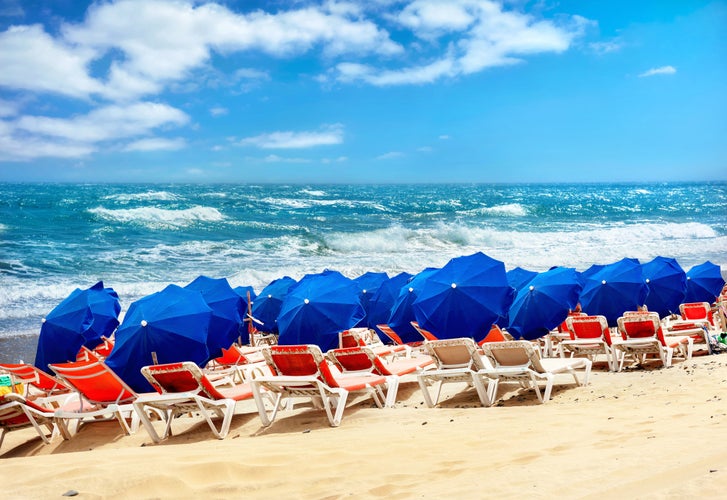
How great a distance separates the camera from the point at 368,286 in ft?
45.2

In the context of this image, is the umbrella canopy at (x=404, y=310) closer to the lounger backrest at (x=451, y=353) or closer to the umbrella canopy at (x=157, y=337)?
the lounger backrest at (x=451, y=353)

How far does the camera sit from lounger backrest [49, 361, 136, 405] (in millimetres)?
6652

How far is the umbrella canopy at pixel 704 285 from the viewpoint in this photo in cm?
1461

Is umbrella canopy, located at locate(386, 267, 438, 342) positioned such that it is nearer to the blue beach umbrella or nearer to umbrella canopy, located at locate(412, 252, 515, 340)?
umbrella canopy, located at locate(412, 252, 515, 340)

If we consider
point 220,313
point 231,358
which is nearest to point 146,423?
point 220,313

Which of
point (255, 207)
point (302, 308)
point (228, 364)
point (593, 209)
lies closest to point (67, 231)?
point (255, 207)

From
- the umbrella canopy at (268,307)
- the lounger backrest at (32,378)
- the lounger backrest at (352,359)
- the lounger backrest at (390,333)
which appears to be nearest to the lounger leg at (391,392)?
the lounger backrest at (352,359)

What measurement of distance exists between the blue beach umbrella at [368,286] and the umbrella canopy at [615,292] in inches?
155

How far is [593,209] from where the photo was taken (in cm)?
6750

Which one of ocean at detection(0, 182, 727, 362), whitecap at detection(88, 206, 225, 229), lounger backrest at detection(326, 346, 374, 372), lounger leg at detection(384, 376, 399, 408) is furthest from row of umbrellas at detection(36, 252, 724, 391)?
whitecap at detection(88, 206, 225, 229)

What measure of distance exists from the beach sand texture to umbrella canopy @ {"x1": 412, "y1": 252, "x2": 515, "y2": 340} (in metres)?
1.75

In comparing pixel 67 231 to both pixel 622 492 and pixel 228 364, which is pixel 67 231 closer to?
pixel 228 364

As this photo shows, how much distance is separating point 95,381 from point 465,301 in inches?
178

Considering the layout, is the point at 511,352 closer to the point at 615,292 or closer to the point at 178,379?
the point at 178,379
